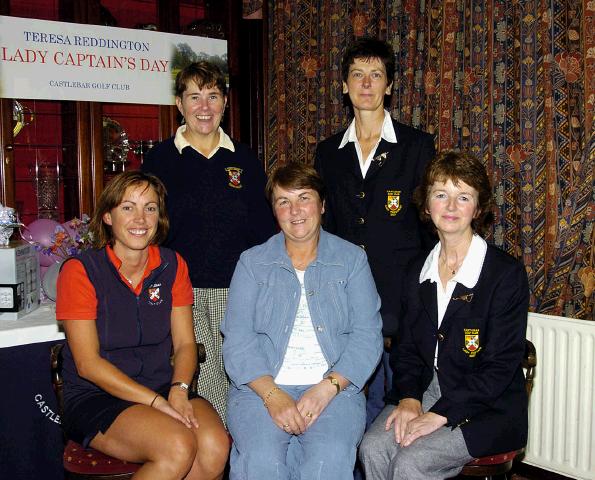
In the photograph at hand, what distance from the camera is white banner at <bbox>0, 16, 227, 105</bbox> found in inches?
142

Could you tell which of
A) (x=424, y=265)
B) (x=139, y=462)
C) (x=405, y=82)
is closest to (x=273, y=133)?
(x=405, y=82)

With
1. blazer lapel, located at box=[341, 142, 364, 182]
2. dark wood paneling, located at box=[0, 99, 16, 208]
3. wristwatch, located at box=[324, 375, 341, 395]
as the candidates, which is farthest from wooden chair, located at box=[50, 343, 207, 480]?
dark wood paneling, located at box=[0, 99, 16, 208]

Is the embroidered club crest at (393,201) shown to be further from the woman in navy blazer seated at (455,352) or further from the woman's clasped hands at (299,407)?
the woman's clasped hands at (299,407)

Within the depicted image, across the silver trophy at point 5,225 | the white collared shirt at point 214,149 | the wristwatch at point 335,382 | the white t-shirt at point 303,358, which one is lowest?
the wristwatch at point 335,382

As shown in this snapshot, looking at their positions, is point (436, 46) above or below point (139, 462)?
above

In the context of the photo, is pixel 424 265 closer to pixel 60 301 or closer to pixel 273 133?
pixel 60 301

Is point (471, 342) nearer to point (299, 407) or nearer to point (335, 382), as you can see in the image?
point (335, 382)

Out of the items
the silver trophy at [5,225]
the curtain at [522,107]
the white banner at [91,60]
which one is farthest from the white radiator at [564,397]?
the white banner at [91,60]

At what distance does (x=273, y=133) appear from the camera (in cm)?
434

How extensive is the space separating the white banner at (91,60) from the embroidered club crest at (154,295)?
6.23ft

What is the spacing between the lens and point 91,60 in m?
3.83

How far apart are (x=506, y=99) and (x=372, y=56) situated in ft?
2.19

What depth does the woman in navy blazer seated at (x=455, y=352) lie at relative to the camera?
2.10 m

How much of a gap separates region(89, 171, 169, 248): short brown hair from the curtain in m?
1.43
